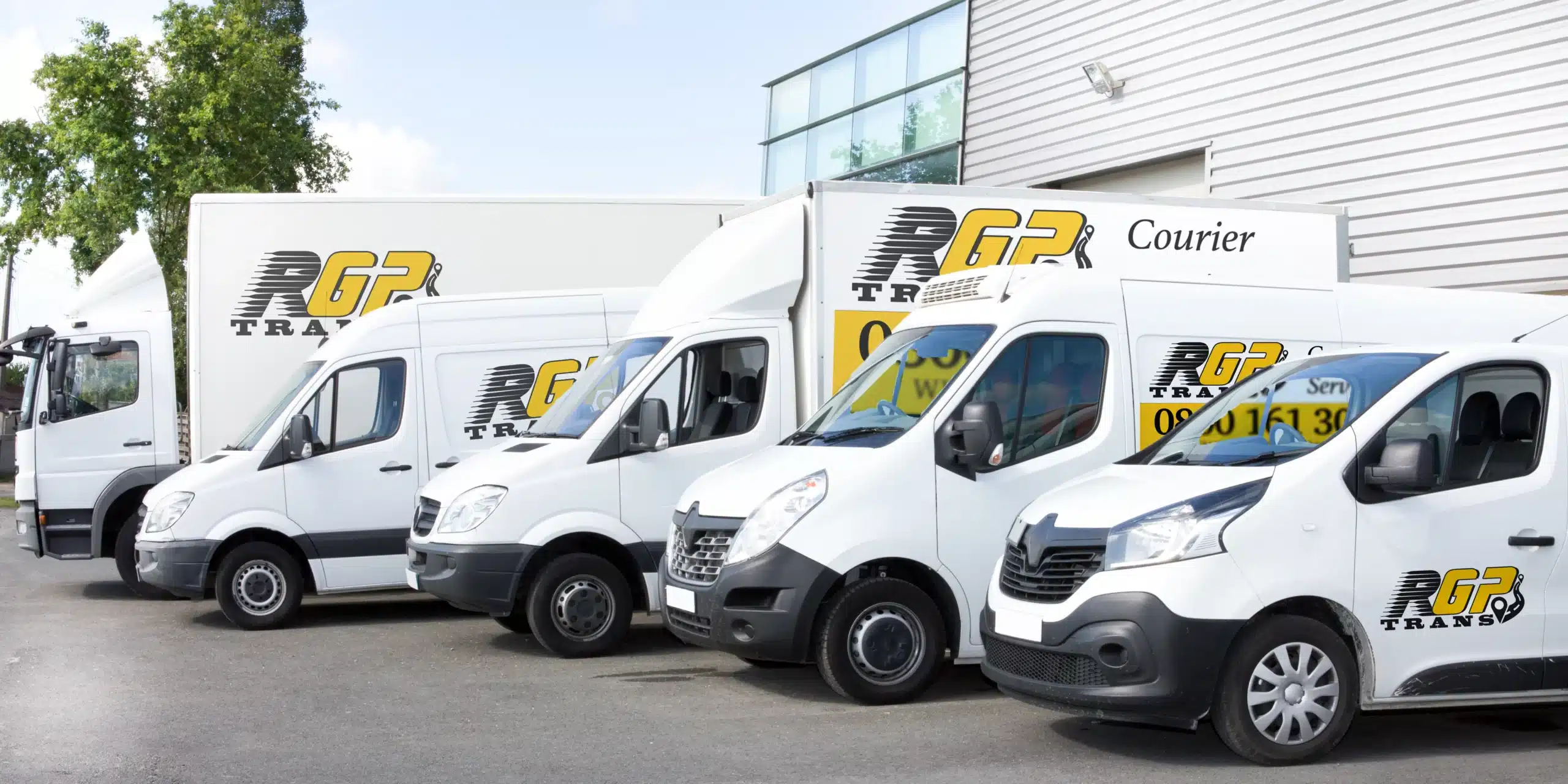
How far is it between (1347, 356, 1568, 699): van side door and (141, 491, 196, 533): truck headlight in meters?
8.32

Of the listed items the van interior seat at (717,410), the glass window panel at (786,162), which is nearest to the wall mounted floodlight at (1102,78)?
the glass window panel at (786,162)

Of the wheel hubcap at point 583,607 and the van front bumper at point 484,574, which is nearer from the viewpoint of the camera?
the van front bumper at point 484,574

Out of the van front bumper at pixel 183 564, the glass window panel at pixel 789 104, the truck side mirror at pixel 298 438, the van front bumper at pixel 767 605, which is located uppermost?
the glass window panel at pixel 789 104

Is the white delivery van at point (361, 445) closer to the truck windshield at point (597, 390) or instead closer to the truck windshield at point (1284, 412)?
the truck windshield at point (597, 390)

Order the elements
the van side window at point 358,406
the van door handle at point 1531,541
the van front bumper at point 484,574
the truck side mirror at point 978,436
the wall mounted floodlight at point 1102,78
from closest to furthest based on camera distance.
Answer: the van door handle at point 1531,541 → the truck side mirror at point 978,436 → the van front bumper at point 484,574 → the van side window at point 358,406 → the wall mounted floodlight at point 1102,78

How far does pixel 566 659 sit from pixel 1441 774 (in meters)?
5.36

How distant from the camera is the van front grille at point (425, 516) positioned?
1005 cm

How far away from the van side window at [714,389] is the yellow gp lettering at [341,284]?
16.1ft

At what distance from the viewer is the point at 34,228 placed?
3159 centimetres

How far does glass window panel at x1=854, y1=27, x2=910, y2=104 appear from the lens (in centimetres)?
2250

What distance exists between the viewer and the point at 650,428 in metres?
9.45

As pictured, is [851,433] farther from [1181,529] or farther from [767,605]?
[1181,529]

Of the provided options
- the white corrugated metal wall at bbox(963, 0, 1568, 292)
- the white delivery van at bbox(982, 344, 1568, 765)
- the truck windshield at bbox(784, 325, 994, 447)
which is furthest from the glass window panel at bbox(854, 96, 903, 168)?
the white delivery van at bbox(982, 344, 1568, 765)

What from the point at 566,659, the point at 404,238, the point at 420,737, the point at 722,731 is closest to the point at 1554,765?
the point at 722,731
